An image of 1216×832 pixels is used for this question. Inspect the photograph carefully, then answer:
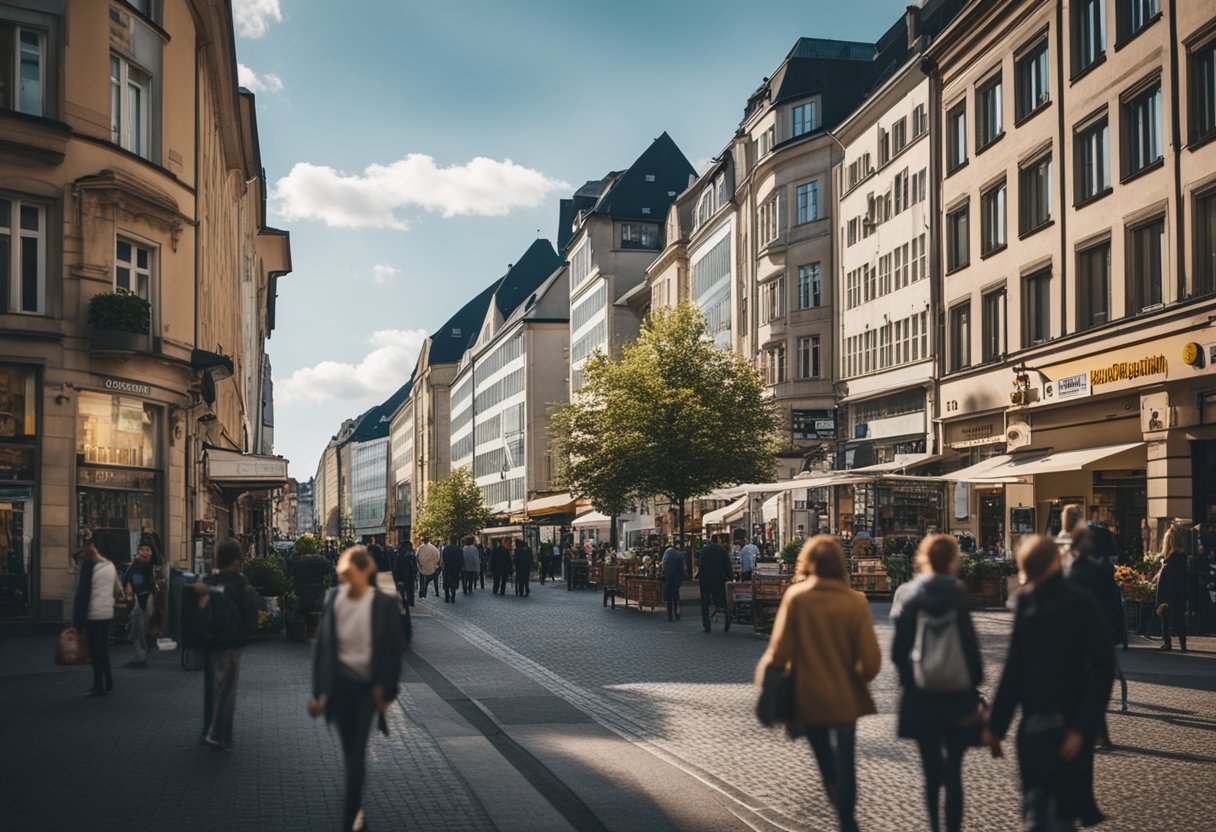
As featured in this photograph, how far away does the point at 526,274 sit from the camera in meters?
134

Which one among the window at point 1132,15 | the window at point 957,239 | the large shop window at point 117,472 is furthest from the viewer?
the window at point 957,239

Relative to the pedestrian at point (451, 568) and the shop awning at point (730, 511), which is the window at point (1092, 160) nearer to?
the shop awning at point (730, 511)

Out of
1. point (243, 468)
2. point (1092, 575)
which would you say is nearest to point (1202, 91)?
point (1092, 575)

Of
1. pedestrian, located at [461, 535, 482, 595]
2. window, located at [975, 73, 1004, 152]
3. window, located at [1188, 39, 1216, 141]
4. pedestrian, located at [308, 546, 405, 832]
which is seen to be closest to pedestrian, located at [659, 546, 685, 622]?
window, located at [1188, 39, 1216, 141]

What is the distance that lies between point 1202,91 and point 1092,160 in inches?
201

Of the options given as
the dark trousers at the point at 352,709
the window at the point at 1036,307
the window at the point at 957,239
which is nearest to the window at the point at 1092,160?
the window at the point at 1036,307

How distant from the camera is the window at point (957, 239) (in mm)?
40562

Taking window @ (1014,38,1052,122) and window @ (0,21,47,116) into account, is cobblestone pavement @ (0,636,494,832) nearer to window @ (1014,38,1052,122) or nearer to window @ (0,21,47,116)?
window @ (0,21,47,116)

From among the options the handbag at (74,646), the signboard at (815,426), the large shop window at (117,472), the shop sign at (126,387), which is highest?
the signboard at (815,426)

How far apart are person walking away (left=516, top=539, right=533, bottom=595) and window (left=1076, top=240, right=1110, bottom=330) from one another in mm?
18955

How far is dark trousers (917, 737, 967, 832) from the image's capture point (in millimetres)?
7531

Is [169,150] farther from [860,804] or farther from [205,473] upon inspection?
[860,804]

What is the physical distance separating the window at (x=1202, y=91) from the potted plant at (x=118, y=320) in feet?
65.2

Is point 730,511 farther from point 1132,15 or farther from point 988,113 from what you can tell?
point 1132,15
